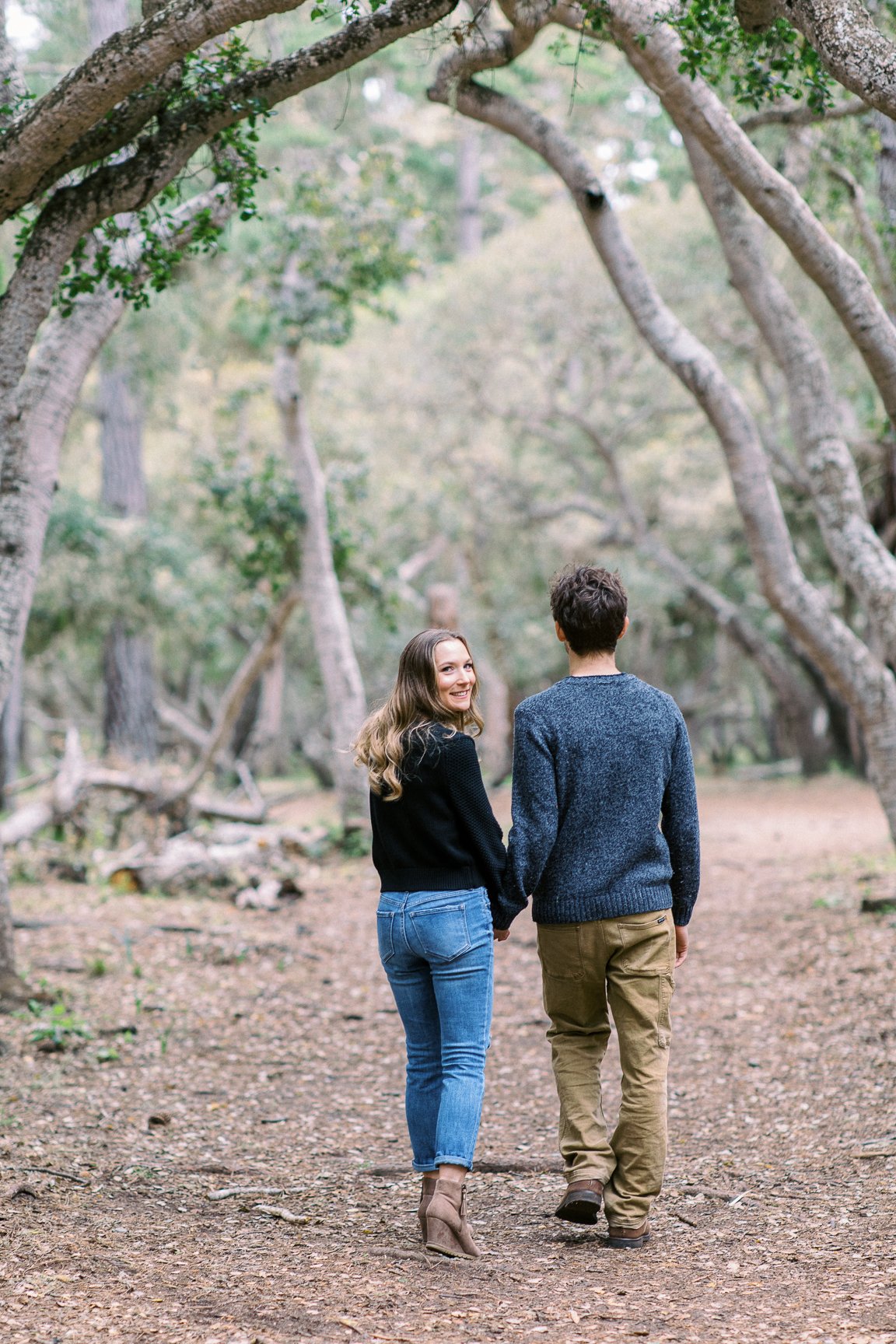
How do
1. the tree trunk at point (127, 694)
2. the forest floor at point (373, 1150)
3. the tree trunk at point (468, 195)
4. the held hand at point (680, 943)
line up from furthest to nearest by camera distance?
1. the tree trunk at point (468, 195)
2. the tree trunk at point (127, 694)
3. the held hand at point (680, 943)
4. the forest floor at point (373, 1150)

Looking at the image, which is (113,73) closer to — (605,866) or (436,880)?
(436,880)

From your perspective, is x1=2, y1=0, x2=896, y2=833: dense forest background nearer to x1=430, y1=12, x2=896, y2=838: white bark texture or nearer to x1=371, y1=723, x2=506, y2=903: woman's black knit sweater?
x1=430, y1=12, x2=896, y2=838: white bark texture

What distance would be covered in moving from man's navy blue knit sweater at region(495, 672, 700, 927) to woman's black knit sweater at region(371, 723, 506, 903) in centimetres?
11

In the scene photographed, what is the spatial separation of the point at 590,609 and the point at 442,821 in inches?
29.1

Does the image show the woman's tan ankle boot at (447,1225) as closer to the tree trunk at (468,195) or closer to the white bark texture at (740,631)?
the white bark texture at (740,631)

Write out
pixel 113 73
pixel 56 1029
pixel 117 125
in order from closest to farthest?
pixel 113 73 → pixel 117 125 → pixel 56 1029

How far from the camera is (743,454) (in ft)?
24.6

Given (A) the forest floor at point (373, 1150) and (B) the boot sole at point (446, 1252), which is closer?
(A) the forest floor at point (373, 1150)

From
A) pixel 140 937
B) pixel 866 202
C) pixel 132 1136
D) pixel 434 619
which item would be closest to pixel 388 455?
pixel 434 619

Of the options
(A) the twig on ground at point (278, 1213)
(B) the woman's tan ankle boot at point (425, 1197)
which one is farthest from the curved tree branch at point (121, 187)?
(B) the woman's tan ankle boot at point (425, 1197)

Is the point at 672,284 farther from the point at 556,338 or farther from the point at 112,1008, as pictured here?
the point at 112,1008

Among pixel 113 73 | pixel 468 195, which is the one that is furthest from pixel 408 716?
pixel 468 195

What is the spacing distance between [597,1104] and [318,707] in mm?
26229

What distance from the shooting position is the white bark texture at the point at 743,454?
7.23 meters
